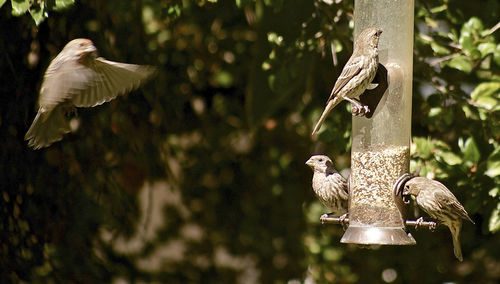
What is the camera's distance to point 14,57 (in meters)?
5.36

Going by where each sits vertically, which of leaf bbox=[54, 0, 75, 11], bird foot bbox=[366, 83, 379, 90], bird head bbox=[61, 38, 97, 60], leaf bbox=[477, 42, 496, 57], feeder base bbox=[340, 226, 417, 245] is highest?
leaf bbox=[54, 0, 75, 11]

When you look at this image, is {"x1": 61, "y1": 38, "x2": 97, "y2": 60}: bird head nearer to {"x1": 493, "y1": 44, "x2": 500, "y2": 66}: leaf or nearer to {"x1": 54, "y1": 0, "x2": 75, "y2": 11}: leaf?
{"x1": 54, "y1": 0, "x2": 75, "y2": 11}: leaf

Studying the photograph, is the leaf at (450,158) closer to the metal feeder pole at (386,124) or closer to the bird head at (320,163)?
the metal feeder pole at (386,124)

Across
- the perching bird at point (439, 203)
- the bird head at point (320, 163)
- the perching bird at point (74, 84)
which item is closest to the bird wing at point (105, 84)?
the perching bird at point (74, 84)

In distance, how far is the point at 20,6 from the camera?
4480 millimetres

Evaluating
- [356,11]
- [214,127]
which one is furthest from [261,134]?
[356,11]

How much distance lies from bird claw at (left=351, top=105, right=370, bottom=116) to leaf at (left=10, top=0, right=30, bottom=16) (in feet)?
5.30

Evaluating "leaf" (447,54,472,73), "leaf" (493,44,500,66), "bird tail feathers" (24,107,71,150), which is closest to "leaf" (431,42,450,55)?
"leaf" (447,54,472,73)

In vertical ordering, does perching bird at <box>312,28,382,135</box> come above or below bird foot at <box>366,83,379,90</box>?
above

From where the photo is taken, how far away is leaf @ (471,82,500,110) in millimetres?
4957

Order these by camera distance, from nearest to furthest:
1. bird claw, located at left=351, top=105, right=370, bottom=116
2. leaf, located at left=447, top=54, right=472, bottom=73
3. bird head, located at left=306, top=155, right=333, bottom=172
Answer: bird claw, located at left=351, top=105, right=370, bottom=116 → bird head, located at left=306, top=155, right=333, bottom=172 → leaf, located at left=447, top=54, right=472, bottom=73

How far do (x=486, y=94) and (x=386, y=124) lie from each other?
949 millimetres

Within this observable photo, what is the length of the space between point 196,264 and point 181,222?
0.34 meters

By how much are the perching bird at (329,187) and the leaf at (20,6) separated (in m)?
1.53
